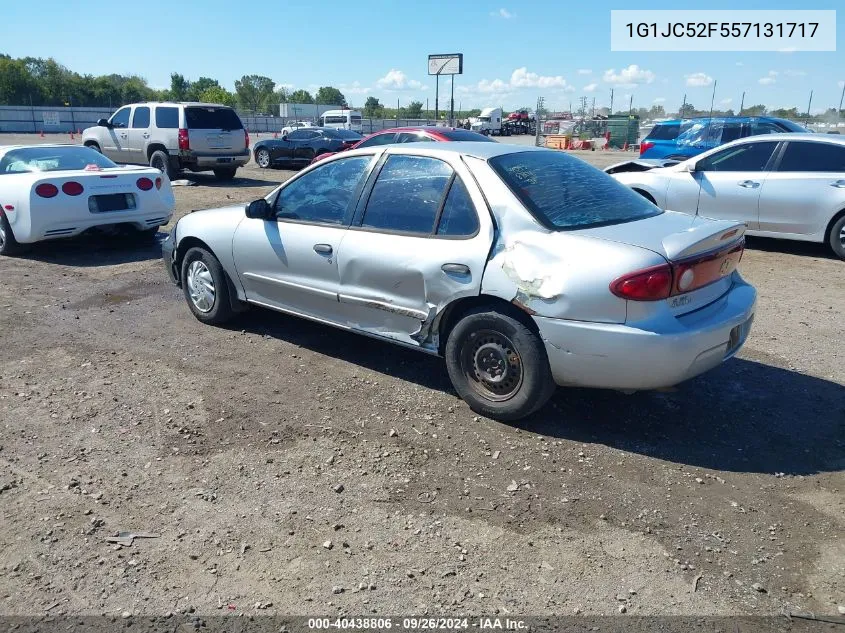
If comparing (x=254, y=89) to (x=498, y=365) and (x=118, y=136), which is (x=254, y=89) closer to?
(x=118, y=136)

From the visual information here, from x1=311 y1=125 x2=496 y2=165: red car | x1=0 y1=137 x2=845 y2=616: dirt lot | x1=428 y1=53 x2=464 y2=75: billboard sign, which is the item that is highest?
x1=428 y1=53 x2=464 y2=75: billboard sign

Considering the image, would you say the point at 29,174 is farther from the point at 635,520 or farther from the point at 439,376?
the point at 635,520

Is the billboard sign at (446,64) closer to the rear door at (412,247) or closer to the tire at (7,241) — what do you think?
the tire at (7,241)

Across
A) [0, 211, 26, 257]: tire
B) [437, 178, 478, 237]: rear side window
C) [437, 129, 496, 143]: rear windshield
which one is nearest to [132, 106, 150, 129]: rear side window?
[437, 129, 496, 143]: rear windshield

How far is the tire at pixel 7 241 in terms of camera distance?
8.46m

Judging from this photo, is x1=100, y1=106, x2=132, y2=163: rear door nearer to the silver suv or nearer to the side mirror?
the silver suv

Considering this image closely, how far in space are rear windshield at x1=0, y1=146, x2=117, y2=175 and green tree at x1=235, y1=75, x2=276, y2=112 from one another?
89296 millimetres

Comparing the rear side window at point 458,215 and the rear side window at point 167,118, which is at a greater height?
the rear side window at point 167,118

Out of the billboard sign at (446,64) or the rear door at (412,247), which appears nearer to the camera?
the rear door at (412,247)

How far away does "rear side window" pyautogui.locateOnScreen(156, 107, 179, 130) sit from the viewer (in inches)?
614

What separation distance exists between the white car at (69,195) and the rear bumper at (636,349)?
6.61 meters

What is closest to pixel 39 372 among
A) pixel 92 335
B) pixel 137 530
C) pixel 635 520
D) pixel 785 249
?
pixel 92 335

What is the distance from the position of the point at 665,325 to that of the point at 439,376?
1790mm

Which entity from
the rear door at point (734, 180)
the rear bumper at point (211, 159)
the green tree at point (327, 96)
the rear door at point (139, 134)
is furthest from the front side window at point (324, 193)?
the green tree at point (327, 96)
